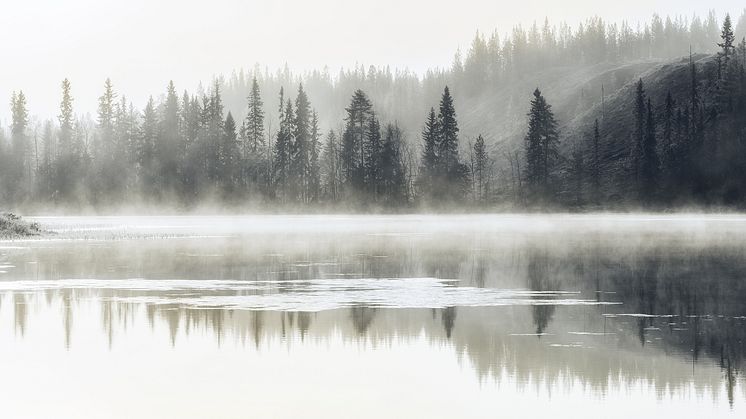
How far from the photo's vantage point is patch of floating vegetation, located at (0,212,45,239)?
6862 cm

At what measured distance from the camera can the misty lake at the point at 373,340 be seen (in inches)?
623

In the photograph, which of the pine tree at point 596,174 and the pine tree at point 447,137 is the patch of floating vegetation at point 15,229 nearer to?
the pine tree at point 447,137

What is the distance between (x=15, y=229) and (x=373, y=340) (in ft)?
179

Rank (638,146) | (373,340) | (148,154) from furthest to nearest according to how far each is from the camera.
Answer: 1. (148,154)
2. (638,146)
3. (373,340)

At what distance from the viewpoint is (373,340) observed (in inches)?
857

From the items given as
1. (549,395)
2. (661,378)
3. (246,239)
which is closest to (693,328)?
(661,378)

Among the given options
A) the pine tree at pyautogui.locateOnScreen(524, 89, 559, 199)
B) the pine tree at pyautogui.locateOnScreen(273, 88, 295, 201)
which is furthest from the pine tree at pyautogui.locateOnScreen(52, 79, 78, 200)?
the pine tree at pyautogui.locateOnScreen(524, 89, 559, 199)

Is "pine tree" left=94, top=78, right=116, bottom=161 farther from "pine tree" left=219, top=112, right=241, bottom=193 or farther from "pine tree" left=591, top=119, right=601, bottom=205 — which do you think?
"pine tree" left=591, top=119, right=601, bottom=205

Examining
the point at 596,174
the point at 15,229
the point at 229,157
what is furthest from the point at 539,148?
the point at 15,229

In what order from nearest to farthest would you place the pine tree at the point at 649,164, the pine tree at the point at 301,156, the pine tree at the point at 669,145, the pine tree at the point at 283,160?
the pine tree at the point at 649,164, the pine tree at the point at 669,145, the pine tree at the point at 301,156, the pine tree at the point at 283,160

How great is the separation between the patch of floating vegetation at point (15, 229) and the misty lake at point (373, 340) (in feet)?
89.9

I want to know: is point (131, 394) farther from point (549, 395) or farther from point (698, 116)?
point (698, 116)

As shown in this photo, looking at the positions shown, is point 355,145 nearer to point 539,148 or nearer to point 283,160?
point 283,160

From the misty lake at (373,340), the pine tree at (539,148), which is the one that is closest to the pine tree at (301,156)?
the pine tree at (539,148)
